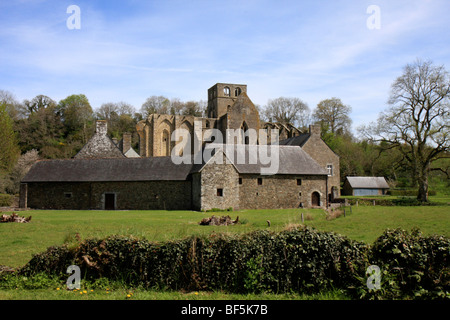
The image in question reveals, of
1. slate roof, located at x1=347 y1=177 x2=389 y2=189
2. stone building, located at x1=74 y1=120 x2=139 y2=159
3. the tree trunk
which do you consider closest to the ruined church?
stone building, located at x1=74 y1=120 x2=139 y2=159

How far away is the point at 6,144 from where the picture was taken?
4294cm

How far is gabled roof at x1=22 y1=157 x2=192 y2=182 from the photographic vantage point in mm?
31953

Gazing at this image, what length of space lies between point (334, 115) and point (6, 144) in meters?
51.5

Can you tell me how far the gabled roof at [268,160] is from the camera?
32281mm

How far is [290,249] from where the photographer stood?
8141 mm

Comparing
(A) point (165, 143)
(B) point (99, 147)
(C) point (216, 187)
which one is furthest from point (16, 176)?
(C) point (216, 187)

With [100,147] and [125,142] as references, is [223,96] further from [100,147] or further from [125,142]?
[100,147]

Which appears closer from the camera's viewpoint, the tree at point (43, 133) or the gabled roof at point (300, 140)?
the gabled roof at point (300, 140)

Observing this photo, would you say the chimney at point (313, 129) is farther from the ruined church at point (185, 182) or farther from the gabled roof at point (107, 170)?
the gabled roof at point (107, 170)

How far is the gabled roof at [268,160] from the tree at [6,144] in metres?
26.1

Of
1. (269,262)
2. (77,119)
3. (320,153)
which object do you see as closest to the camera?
Answer: (269,262)

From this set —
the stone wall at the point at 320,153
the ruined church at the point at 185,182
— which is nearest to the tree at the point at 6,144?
the ruined church at the point at 185,182

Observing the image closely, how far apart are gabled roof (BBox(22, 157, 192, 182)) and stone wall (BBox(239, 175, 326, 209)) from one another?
18.2 ft
